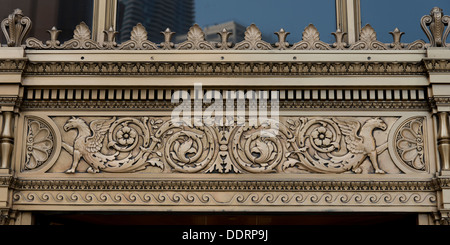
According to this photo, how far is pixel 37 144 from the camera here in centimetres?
457

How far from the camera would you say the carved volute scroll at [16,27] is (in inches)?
183

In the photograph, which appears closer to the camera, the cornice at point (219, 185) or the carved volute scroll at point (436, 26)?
the cornice at point (219, 185)

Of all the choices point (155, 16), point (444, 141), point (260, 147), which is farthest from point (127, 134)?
point (444, 141)

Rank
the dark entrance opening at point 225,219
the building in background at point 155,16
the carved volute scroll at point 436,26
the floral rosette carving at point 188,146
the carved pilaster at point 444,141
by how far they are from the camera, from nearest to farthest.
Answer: the carved pilaster at point 444,141 → the floral rosette carving at point 188,146 → the carved volute scroll at point 436,26 → the dark entrance opening at point 225,219 → the building in background at point 155,16

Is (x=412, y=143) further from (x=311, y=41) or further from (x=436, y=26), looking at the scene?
(x=311, y=41)

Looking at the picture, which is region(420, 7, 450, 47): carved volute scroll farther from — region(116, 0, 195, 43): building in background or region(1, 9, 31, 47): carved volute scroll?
region(1, 9, 31, 47): carved volute scroll

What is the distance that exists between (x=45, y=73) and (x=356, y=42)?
7.84 feet

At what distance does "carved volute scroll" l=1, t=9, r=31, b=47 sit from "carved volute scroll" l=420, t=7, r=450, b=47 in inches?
121

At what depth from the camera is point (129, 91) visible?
4586 millimetres

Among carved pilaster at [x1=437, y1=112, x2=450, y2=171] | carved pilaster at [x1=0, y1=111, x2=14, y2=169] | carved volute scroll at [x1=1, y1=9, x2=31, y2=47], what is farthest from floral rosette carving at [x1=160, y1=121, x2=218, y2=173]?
carved pilaster at [x1=437, y1=112, x2=450, y2=171]

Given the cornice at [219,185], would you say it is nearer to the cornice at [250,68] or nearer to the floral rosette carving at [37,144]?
the floral rosette carving at [37,144]

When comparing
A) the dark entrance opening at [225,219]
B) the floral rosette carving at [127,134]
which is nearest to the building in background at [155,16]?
the floral rosette carving at [127,134]

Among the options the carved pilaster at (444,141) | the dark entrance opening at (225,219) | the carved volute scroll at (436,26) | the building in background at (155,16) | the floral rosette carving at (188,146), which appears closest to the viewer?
the carved pilaster at (444,141)
